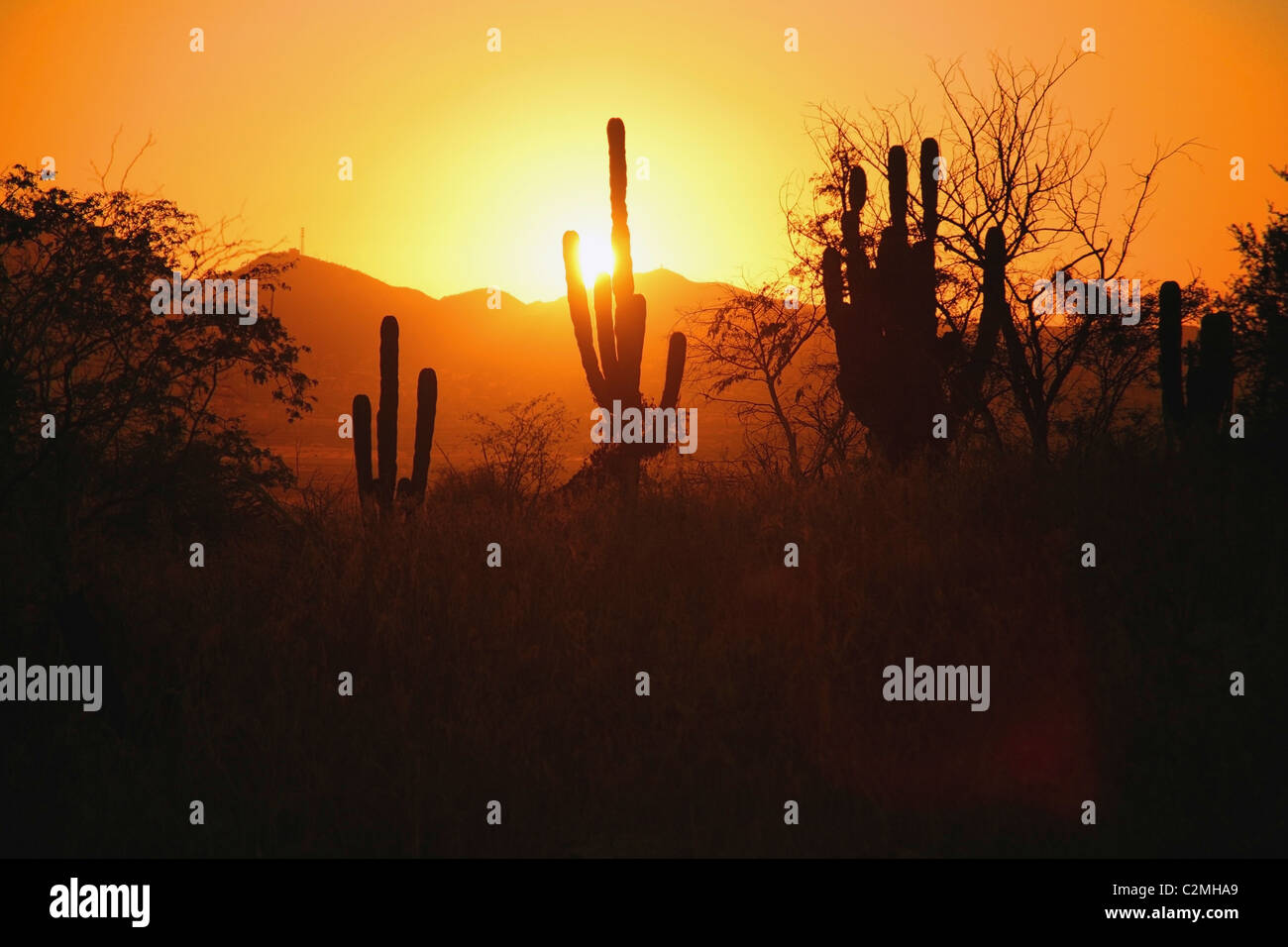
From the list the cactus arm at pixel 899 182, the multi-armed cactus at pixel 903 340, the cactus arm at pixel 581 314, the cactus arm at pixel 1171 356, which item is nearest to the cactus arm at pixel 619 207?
the cactus arm at pixel 581 314

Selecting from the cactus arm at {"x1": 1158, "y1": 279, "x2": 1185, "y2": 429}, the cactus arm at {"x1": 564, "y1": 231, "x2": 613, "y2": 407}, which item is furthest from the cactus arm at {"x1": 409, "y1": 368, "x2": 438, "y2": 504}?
the cactus arm at {"x1": 1158, "y1": 279, "x2": 1185, "y2": 429}

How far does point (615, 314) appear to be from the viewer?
14.6 metres

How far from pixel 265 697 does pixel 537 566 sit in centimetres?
202

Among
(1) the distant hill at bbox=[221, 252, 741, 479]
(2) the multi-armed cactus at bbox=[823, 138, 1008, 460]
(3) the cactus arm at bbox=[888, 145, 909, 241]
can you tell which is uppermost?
(1) the distant hill at bbox=[221, 252, 741, 479]

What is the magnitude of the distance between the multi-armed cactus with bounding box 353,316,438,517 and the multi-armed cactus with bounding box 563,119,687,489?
2.56 m

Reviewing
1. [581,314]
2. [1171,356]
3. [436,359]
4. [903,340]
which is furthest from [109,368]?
[436,359]

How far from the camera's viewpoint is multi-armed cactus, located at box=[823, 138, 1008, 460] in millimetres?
12391

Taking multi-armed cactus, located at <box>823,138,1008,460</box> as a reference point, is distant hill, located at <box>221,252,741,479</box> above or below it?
above

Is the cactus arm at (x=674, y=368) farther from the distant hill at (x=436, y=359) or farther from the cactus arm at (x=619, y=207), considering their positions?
the distant hill at (x=436, y=359)

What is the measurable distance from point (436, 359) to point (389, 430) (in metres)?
91.7

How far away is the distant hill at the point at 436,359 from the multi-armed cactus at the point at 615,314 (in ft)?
118

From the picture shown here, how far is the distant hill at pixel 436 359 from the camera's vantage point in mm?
65875

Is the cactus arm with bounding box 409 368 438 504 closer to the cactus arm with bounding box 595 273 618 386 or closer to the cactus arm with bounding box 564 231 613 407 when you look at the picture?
the cactus arm with bounding box 564 231 613 407

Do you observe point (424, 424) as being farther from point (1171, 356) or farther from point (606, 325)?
point (1171, 356)
